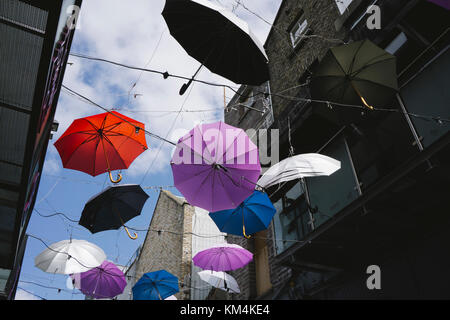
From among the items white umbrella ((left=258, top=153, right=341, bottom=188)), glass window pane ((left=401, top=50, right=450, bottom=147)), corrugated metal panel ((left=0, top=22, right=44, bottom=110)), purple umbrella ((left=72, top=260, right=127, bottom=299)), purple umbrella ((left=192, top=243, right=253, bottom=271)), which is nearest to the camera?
corrugated metal panel ((left=0, top=22, right=44, bottom=110))

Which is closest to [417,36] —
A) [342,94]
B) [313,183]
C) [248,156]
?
[342,94]

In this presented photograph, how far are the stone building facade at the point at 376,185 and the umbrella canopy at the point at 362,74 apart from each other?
0.43 metres

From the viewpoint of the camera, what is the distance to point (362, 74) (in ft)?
17.6

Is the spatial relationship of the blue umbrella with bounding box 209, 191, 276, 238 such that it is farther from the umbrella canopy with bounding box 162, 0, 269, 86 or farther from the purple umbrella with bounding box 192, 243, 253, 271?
the umbrella canopy with bounding box 162, 0, 269, 86

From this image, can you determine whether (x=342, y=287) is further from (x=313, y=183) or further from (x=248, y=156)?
(x=248, y=156)

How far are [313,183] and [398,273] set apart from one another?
262 cm

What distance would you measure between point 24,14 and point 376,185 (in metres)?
5.18

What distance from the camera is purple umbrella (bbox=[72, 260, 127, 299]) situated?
1015 centimetres

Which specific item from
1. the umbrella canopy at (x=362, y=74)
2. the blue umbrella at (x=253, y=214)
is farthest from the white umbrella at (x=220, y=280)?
the umbrella canopy at (x=362, y=74)

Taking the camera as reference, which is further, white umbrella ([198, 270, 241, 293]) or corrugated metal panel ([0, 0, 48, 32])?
white umbrella ([198, 270, 241, 293])

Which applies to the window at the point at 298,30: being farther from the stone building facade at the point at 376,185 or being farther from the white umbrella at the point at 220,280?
the white umbrella at the point at 220,280

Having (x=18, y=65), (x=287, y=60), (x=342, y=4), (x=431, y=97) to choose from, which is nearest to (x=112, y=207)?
(x=18, y=65)

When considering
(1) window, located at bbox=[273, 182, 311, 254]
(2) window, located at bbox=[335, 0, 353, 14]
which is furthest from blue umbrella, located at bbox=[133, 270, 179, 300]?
(2) window, located at bbox=[335, 0, 353, 14]

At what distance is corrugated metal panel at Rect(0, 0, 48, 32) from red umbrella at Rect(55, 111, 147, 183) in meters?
3.17
